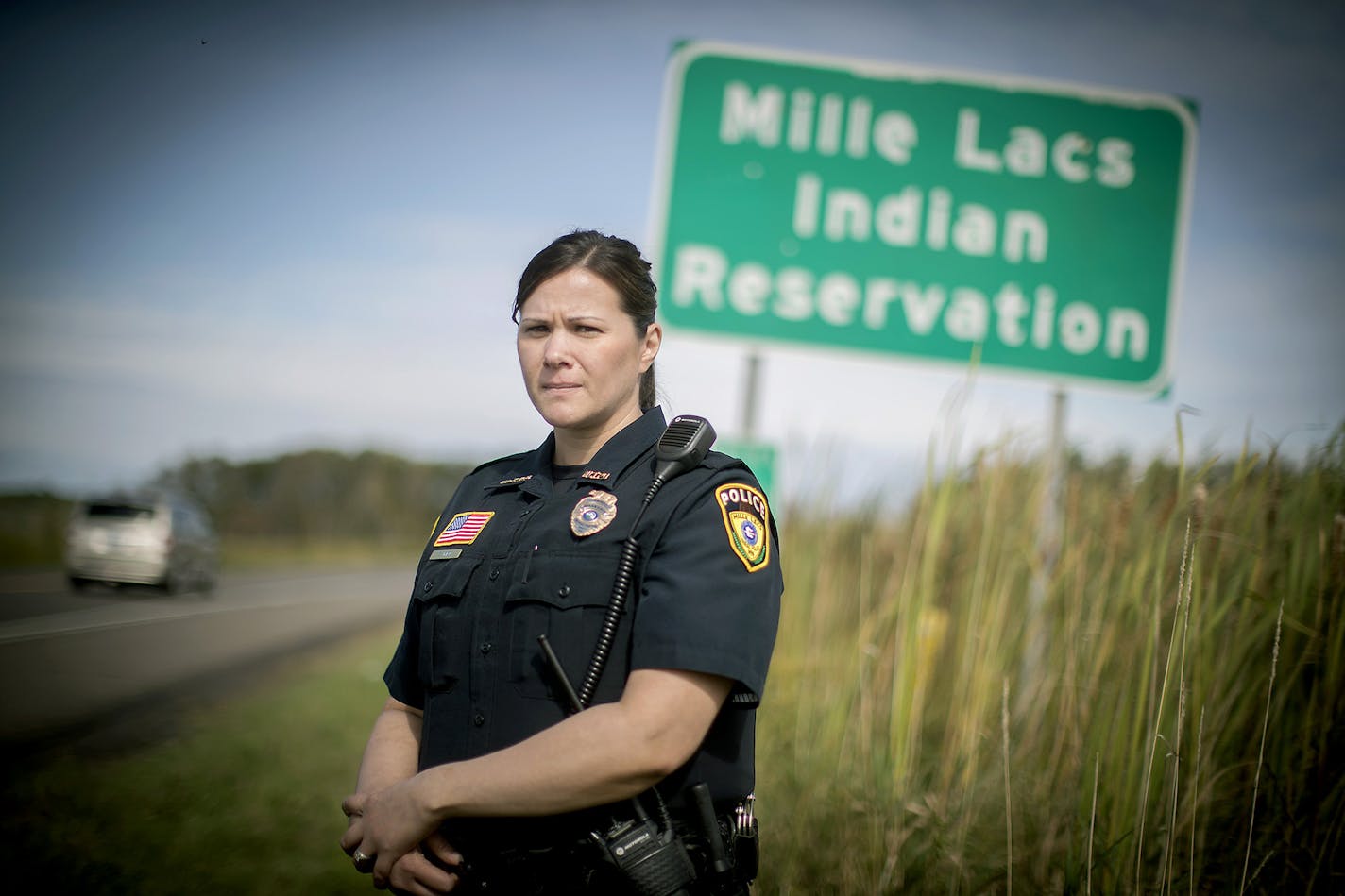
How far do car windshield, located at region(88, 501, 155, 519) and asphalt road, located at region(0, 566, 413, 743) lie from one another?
1.08m

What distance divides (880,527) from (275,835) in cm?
338

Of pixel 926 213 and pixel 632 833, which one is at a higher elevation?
pixel 926 213

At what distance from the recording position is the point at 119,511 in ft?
46.7

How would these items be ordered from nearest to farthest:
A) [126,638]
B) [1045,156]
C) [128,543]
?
[1045,156] → [126,638] → [128,543]

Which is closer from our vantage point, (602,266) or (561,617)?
(561,617)

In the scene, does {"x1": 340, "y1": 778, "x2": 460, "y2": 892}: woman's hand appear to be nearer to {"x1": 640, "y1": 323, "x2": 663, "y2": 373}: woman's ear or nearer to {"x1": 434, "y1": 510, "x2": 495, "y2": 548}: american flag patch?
{"x1": 434, "y1": 510, "x2": 495, "y2": 548}: american flag patch

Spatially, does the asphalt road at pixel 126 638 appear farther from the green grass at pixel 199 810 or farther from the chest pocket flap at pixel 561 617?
the chest pocket flap at pixel 561 617

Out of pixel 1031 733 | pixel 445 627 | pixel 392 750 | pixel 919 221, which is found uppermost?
pixel 919 221

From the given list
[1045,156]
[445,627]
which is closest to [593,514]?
[445,627]

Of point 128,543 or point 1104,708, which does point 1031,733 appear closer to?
point 1104,708

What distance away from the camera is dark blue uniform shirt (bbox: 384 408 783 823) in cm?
150

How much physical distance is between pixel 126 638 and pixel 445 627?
391 inches

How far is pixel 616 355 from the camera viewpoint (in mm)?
1808

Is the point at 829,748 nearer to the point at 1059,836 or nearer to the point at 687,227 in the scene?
the point at 1059,836
